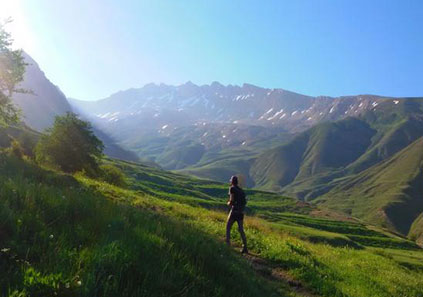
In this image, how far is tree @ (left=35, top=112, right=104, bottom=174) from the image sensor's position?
4119cm

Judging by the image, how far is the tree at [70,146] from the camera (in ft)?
135

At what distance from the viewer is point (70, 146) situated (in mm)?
42594

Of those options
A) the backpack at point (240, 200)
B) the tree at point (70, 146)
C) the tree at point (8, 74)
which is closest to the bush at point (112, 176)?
the tree at point (70, 146)

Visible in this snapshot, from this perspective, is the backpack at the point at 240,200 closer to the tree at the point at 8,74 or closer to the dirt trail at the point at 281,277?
the dirt trail at the point at 281,277

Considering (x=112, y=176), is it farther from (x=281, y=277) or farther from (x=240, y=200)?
(x=281, y=277)

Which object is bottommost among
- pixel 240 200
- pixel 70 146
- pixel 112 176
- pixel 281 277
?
pixel 112 176

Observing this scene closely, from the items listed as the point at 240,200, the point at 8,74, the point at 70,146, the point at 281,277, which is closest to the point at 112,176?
the point at 70,146

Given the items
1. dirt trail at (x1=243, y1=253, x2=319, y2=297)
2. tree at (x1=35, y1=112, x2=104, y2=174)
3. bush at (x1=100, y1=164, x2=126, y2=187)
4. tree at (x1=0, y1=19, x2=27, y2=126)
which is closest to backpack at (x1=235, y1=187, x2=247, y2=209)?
dirt trail at (x1=243, y1=253, x2=319, y2=297)

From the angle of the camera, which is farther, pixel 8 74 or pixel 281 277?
pixel 8 74

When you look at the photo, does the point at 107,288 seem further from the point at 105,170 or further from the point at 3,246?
the point at 105,170

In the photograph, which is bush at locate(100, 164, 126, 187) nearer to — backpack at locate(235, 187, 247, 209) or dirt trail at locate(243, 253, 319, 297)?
backpack at locate(235, 187, 247, 209)

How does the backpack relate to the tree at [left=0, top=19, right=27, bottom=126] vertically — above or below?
below

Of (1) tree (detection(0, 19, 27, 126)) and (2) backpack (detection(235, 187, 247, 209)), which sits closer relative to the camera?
(2) backpack (detection(235, 187, 247, 209))

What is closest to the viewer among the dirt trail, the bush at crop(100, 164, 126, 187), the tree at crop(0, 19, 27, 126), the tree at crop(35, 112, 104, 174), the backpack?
the dirt trail
